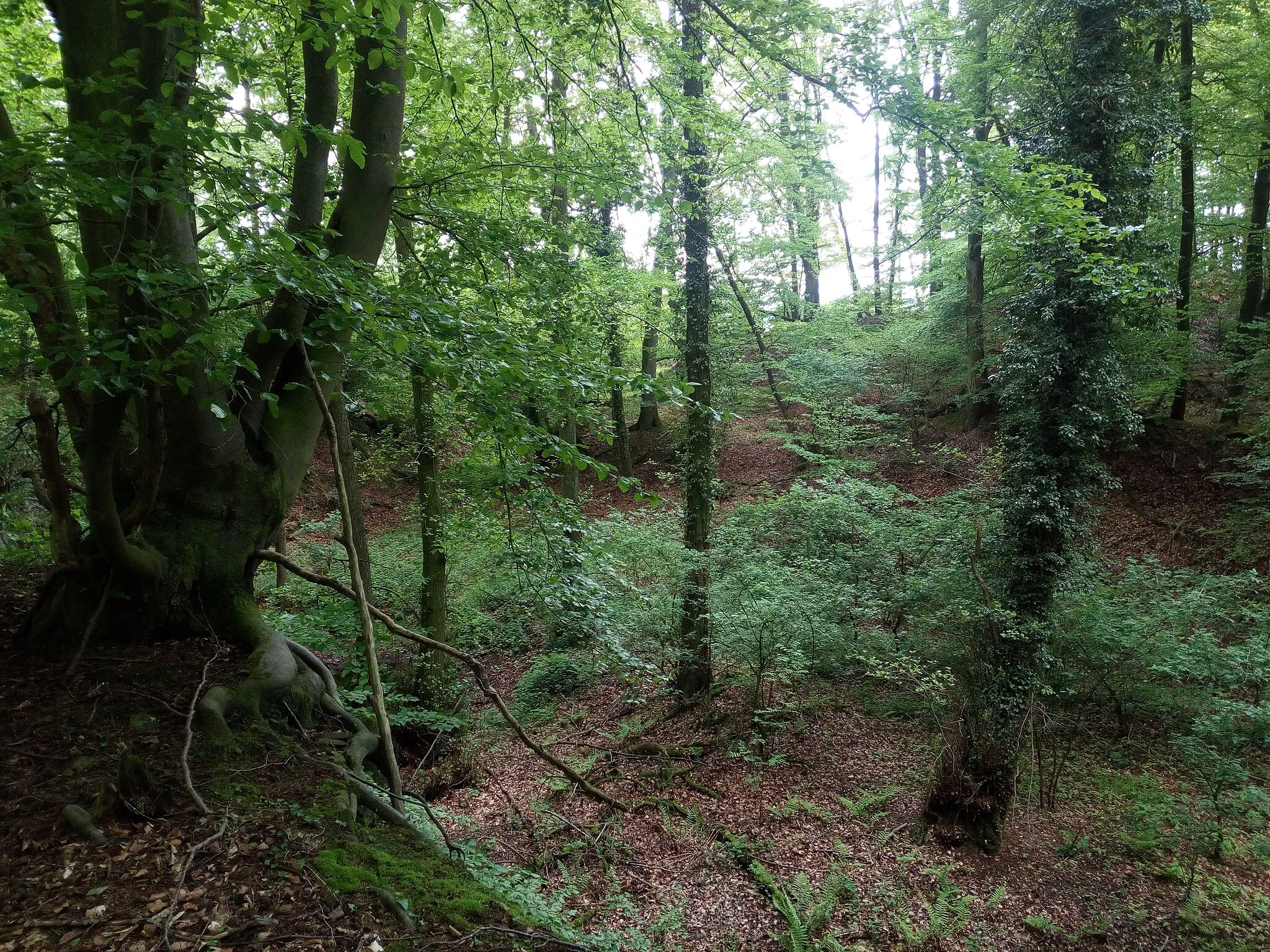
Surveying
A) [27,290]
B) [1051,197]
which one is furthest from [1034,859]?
[27,290]

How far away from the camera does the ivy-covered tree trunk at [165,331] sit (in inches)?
111

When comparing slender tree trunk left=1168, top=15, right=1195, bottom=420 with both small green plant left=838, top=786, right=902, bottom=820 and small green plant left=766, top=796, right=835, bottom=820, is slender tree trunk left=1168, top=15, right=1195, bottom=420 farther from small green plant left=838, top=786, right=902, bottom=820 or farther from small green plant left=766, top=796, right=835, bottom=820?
small green plant left=766, top=796, right=835, bottom=820

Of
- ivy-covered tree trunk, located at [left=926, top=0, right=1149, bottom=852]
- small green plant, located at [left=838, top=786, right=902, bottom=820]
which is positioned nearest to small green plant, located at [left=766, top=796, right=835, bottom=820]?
small green plant, located at [left=838, top=786, right=902, bottom=820]

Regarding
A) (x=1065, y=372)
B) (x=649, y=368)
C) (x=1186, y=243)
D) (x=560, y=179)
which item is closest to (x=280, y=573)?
(x=560, y=179)

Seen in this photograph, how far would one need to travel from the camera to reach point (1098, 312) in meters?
9.65

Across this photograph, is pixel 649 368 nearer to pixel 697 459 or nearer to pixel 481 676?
pixel 697 459

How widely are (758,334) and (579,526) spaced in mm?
12081

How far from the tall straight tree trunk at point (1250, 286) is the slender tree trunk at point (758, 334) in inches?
389

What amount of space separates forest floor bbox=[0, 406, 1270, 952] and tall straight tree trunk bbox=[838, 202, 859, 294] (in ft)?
63.7

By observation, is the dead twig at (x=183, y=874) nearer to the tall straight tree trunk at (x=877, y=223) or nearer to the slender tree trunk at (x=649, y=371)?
the slender tree trunk at (x=649, y=371)

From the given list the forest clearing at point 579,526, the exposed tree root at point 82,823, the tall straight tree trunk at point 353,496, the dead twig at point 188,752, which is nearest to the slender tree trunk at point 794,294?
the forest clearing at point 579,526

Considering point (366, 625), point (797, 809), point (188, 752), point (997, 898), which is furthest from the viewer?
point (797, 809)

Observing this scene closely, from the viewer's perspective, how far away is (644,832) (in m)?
6.77

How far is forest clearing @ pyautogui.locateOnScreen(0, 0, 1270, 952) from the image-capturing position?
2.97 m
